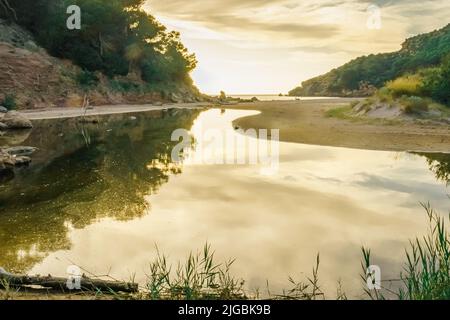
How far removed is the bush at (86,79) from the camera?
49.8 meters

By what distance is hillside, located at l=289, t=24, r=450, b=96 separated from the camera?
287 ft

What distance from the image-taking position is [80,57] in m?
51.9

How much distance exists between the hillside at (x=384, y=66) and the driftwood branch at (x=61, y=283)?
87.4 meters

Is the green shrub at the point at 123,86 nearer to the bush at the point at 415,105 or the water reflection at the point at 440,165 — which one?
the bush at the point at 415,105

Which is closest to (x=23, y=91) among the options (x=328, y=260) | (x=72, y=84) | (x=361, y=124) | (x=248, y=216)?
(x=72, y=84)

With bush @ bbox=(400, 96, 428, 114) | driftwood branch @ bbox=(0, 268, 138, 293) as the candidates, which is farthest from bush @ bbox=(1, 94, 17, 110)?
driftwood branch @ bbox=(0, 268, 138, 293)

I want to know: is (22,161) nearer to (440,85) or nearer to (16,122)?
(16,122)

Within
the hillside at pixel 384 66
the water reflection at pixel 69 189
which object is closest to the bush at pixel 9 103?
the water reflection at pixel 69 189

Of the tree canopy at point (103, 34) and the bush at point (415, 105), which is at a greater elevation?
the tree canopy at point (103, 34)

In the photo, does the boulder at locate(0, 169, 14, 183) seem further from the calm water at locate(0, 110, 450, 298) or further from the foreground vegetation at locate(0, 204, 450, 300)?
the foreground vegetation at locate(0, 204, 450, 300)

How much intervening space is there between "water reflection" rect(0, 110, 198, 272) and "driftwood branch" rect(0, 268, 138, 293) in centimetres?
77

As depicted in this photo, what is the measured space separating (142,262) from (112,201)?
4.04m

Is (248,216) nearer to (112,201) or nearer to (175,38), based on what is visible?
(112,201)
